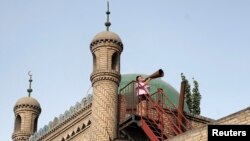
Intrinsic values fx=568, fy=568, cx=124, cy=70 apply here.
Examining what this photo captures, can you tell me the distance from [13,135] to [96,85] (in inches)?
335

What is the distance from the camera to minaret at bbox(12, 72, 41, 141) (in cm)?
3084

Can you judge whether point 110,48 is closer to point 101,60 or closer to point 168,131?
point 101,60

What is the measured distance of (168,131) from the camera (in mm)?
23203

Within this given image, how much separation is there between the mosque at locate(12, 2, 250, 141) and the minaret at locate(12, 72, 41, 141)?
2515 mm

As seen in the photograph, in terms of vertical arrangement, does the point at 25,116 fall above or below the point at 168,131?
above

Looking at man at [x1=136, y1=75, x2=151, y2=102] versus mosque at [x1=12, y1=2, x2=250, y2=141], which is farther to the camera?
man at [x1=136, y1=75, x2=151, y2=102]

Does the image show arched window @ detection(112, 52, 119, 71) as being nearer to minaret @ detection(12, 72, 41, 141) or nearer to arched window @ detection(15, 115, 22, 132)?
minaret @ detection(12, 72, 41, 141)

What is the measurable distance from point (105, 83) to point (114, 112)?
1351 millimetres

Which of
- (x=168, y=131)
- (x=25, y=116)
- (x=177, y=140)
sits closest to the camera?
(x=177, y=140)

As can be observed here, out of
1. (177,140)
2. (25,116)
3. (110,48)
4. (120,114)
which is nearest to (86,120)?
(120,114)

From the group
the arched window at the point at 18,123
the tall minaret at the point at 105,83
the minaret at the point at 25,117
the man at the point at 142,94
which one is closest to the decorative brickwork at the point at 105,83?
the tall minaret at the point at 105,83

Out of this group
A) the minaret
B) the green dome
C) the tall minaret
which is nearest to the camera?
the tall minaret

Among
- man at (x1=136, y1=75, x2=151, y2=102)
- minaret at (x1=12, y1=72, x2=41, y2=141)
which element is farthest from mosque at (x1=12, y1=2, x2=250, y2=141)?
minaret at (x1=12, y1=72, x2=41, y2=141)

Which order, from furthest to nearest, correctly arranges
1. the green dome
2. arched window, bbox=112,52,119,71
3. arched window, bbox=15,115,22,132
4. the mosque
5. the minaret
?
1. arched window, bbox=15,115,22,132
2. the minaret
3. the green dome
4. arched window, bbox=112,52,119,71
5. the mosque
